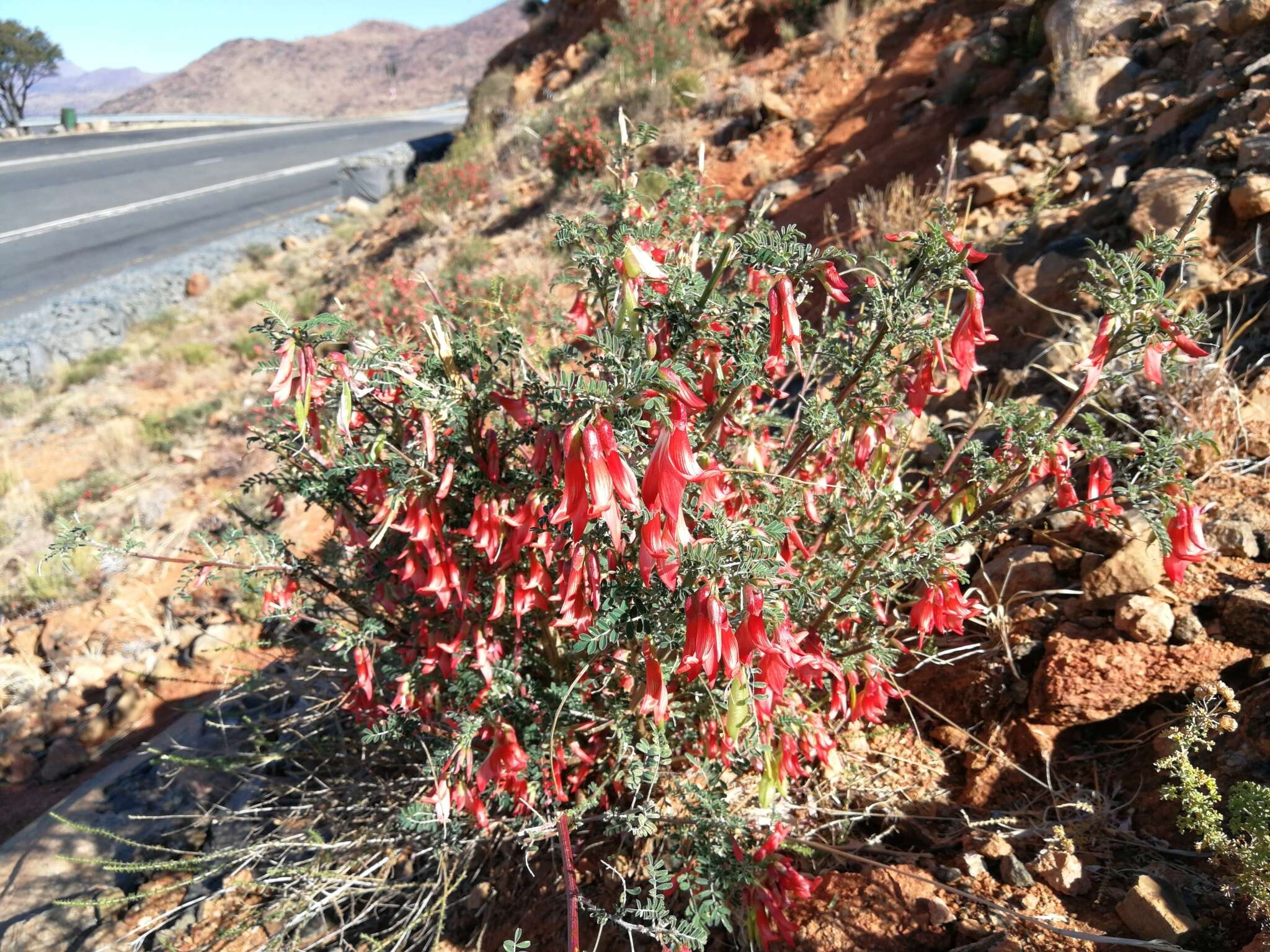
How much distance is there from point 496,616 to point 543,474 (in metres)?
0.40

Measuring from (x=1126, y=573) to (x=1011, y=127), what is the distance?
4.49 meters

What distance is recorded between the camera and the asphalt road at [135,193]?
1109cm

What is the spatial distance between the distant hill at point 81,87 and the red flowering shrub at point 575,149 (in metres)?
132

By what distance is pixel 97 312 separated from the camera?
974cm

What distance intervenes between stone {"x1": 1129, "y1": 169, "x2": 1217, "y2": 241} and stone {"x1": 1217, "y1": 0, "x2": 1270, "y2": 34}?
172cm

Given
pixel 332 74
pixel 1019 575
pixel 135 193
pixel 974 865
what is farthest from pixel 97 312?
pixel 332 74

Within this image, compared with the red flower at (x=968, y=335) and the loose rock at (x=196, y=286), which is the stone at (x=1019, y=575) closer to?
the red flower at (x=968, y=335)

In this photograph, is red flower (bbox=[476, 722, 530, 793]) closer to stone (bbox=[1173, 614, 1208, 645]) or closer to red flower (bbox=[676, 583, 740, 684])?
red flower (bbox=[676, 583, 740, 684])

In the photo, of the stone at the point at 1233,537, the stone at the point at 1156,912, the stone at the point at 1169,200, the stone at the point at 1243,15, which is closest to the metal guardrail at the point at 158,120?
the stone at the point at 1243,15

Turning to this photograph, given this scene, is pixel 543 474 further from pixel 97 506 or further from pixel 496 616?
pixel 97 506

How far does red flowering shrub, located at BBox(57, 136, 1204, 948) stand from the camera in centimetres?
136

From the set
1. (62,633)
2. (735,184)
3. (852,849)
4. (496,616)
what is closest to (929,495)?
(852,849)

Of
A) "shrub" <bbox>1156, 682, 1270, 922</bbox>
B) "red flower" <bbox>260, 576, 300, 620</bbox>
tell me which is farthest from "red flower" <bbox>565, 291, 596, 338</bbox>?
"shrub" <bbox>1156, 682, 1270, 922</bbox>

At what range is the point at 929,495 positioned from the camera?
207 cm
